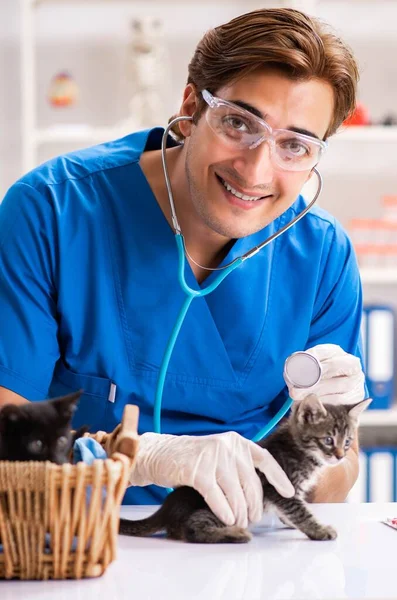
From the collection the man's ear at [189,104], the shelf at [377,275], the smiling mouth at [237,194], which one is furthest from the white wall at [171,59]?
the smiling mouth at [237,194]

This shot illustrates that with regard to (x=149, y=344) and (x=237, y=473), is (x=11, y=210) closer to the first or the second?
(x=149, y=344)

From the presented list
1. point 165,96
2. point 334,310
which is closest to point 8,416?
point 334,310

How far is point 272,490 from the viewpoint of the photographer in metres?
1.00

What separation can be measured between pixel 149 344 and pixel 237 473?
0.42m

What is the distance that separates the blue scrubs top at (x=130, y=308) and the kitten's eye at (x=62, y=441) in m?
0.43

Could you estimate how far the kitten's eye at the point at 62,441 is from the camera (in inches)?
A: 34.2

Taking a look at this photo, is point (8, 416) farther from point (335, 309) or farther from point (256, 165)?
point (335, 309)

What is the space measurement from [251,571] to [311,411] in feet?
0.73

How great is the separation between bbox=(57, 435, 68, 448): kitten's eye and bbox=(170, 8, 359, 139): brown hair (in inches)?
23.7

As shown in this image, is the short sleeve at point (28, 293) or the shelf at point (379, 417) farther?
the shelf at point (379, 417)

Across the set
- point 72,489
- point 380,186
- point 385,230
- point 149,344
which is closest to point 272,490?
point 72,489

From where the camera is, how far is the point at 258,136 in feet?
3.88

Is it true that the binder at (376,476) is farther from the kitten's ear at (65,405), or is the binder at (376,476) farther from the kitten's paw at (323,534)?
the kitten's ear at (65,405)

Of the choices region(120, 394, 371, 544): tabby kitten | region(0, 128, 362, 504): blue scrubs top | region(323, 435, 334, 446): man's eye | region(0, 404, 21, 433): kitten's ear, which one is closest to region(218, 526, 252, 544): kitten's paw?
region(120, 394, 371, 544): tabby kitten
